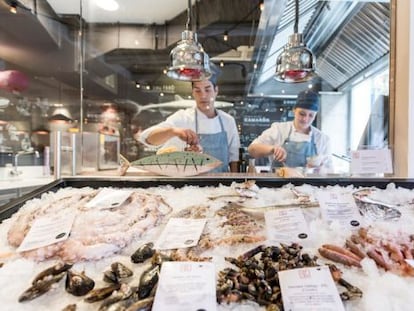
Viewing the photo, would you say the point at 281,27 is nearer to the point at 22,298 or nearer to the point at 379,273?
the point at 379,273

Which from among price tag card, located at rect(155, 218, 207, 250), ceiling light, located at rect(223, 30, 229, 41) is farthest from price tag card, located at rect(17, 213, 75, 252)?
ceiling light, located at rect(223, 30, 229, 41)

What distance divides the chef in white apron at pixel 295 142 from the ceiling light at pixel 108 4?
2365mm

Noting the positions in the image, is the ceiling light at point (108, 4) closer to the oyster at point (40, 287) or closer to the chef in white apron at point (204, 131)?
the chef in white apron at point (204, 131)

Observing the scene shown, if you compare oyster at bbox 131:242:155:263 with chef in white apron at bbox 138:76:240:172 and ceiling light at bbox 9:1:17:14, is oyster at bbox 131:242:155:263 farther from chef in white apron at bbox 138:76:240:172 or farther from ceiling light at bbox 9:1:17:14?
ceiling light at bbox 9:1:17:14

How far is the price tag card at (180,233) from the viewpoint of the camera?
690 millimetres

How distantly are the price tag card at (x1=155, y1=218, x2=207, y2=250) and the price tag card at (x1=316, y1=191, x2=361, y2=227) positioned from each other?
318 millimetres

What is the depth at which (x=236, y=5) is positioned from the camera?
3.27m

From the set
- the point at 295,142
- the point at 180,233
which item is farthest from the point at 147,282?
the point at 295,142

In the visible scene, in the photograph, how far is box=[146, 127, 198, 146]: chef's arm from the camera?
1893 mm

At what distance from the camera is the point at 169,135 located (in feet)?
6.43

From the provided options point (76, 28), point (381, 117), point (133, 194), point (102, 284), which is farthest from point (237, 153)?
point (76, 28)

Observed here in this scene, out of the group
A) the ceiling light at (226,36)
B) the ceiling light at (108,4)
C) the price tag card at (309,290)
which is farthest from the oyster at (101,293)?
the ceiling light at (226,36)

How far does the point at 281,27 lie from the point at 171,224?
2.51 meters

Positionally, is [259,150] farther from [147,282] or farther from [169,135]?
[147,282]
